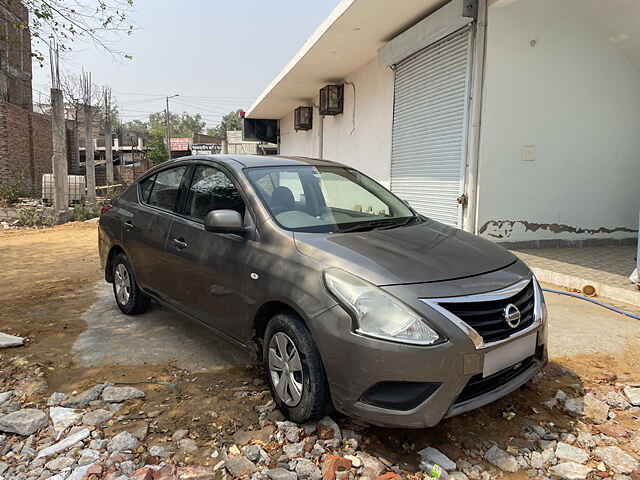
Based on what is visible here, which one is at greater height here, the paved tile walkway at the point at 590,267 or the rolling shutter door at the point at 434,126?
the rolling shutter door at the point at 434,126

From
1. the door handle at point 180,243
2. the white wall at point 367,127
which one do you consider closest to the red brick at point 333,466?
the door handle at point 180,243

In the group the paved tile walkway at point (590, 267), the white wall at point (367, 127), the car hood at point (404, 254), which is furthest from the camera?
the white wall at point (367, 127)

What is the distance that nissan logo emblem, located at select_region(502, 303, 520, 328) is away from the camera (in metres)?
2.31

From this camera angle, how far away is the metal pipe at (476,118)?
6.50m

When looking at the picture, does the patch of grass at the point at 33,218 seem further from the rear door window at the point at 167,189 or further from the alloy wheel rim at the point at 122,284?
the rear door window at the point at 167,189

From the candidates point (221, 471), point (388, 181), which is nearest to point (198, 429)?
point (221, 471)

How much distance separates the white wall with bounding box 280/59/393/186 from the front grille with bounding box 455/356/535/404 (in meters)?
7.54

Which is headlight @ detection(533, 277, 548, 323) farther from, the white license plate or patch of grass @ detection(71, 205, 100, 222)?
patch of grass @ detection(71, 205, 100, 222)

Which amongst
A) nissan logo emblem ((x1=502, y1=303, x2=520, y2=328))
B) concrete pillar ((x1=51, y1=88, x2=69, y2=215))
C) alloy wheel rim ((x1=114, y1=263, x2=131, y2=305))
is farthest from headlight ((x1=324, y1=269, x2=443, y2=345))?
A: concrete pillar ((x1=51, y1=88, x2=69, y2=215))

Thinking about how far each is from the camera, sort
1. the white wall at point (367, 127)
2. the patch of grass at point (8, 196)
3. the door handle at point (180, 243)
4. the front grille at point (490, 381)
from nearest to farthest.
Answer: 1. the front grille at point (490, 381)
2. the door handle at point (180, 243)
3. the white wall at point (367, 127)
4. the patch of grass at point (8, 196)

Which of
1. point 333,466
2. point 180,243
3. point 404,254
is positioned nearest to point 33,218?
point 180,243

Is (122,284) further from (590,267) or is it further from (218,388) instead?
(590,267)

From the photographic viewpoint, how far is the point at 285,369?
8.45 feet

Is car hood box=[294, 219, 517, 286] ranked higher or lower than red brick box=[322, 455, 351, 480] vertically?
higher
